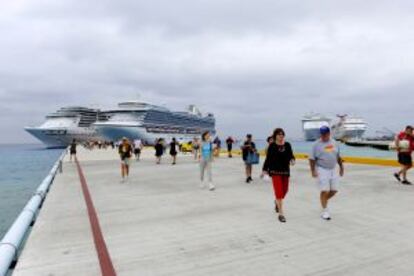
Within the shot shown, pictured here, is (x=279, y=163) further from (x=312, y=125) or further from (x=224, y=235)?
(x=312, y=125)

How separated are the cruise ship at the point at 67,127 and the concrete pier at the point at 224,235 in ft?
264

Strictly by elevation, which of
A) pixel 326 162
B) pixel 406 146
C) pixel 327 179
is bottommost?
pixel 327 179

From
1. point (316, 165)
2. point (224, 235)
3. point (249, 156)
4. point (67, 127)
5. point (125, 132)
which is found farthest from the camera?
point (67, 127)

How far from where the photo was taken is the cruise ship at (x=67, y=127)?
84.6 metres

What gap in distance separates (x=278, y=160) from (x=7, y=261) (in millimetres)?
4207

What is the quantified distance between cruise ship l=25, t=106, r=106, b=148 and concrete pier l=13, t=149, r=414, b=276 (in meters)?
80.3

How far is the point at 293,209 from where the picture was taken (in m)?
7.20

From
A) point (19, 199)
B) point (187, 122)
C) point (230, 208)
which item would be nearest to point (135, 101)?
point (187, 122)

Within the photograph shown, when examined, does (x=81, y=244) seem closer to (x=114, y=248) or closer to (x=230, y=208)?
(x=114, y=248)

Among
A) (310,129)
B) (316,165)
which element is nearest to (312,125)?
(310,129)

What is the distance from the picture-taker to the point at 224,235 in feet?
17.8

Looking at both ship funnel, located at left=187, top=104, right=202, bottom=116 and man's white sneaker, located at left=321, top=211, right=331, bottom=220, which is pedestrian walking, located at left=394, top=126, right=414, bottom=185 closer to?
man's white sneaker, located at left=321, top=211, right=331, bottom=220

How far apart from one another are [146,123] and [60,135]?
73.9 ft

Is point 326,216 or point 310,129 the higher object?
point 310,129
